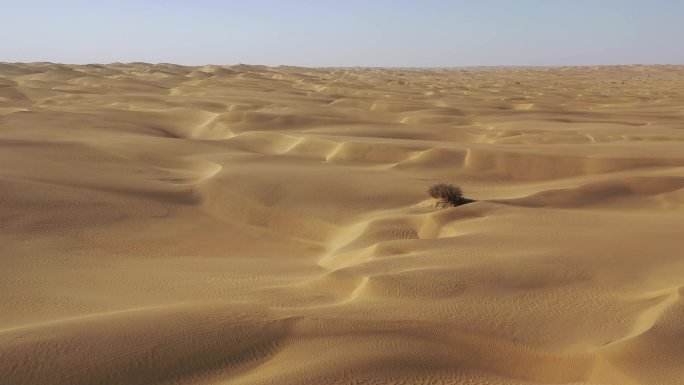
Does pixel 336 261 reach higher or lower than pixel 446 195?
lower

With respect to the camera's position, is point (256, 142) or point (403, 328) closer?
point (403, 328)

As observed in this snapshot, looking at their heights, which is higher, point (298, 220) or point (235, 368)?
point (235, 368)

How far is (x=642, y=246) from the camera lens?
668 centimetres

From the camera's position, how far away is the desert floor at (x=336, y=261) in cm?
399

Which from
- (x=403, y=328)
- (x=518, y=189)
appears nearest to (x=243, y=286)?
(x=403, y=328)

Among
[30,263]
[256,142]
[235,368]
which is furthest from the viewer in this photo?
[256,142]

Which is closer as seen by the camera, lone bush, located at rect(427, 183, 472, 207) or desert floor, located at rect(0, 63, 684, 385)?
desert floor, located at rect(0, 63, 684, 385)

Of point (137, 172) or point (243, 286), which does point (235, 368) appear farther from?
point (137, 172)

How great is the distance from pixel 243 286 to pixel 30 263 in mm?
2390

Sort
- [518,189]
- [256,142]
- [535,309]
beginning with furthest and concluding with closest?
[256,142] → [518,189] → [535,309]

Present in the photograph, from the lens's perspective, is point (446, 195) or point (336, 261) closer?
A: point (336, 261)

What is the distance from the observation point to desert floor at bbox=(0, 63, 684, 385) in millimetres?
3994

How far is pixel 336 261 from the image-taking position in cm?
699

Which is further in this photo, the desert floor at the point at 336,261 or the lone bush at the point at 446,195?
the lone bush at the point at 446,195
